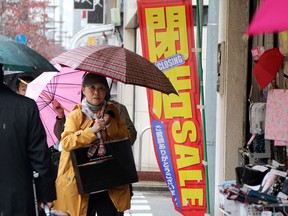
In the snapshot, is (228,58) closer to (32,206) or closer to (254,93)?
(254,93)

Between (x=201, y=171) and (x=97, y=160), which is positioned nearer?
(x=97, y=160)

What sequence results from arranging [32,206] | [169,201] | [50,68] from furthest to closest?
[169,201] → [50,68] → [32,206]

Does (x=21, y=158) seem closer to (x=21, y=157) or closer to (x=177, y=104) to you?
(x=21, y=157)

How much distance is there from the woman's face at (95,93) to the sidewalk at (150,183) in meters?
10.1

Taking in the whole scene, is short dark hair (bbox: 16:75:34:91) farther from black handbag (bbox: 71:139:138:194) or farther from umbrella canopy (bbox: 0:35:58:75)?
umbrella canopy (bbox: 0:35:58:75)

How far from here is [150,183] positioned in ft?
56.1

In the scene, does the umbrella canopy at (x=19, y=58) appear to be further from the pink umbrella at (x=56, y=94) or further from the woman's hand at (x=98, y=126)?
the pink umbrella at (x=56, y=94)

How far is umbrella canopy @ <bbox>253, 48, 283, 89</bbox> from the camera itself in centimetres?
695

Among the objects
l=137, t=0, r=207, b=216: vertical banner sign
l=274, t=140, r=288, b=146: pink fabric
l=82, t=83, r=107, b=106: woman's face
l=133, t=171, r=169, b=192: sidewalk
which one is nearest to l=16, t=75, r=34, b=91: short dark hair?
l=137, t=0, r=207, b=216: vertical banner sign

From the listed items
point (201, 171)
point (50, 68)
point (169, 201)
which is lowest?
point (169, 201)

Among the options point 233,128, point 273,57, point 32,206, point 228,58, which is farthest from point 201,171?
point 32,206

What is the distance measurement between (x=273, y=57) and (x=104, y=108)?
163 centimetres

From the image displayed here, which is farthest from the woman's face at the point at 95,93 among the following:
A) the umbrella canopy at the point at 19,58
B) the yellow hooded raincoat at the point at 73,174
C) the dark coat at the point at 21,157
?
the dark coat at the point at 21,157

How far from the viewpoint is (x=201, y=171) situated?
866cm
